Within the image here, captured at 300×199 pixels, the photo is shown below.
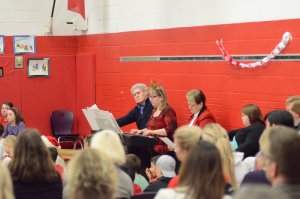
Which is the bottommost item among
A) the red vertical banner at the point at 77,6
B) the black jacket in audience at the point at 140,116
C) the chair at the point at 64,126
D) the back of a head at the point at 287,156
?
the chair at the point at 64,126

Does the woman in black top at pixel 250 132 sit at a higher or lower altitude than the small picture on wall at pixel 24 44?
lower

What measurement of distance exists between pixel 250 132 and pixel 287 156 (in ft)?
11.4

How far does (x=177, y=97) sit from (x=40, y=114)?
3476 millimetres

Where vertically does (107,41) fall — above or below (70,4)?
below

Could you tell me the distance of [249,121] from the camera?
20.1 feet

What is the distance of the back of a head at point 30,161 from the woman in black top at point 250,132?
2557mm

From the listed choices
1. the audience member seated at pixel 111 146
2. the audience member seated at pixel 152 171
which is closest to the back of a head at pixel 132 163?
the audience member seated at pixel 152 171

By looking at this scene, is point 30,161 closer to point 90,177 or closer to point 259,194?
point 90,177

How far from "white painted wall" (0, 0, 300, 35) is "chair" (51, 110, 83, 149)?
4.94ft

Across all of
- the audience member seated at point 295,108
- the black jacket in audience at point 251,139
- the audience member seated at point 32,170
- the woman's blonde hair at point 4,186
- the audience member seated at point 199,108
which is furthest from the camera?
the audience member seated at point 199,108

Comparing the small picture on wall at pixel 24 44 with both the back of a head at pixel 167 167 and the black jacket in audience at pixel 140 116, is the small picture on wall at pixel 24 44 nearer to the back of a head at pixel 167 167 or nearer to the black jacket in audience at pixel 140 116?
the black jacket in audience at pixel 140 116

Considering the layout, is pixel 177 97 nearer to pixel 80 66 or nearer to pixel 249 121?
pixel 249 121

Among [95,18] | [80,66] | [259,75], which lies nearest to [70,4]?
[95,18]

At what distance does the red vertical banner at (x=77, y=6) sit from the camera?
32.4ft
